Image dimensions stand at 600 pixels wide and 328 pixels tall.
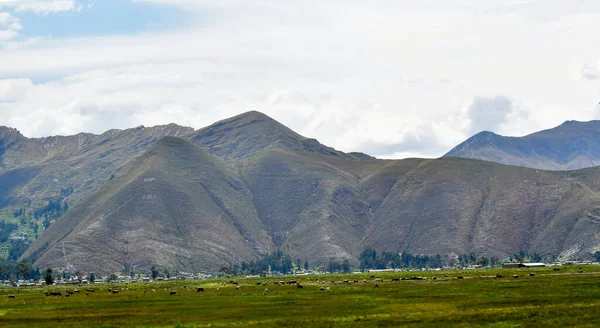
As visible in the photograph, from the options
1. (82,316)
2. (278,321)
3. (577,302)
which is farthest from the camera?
(82,316)

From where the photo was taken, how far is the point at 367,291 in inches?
5330

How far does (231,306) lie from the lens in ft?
363

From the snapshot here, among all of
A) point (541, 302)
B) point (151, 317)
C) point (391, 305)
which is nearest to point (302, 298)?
point (391, 305)

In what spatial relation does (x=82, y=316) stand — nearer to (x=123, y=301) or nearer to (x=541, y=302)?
(x=123, y=301)

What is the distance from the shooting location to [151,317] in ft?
319

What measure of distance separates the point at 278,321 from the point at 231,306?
84.2 feet

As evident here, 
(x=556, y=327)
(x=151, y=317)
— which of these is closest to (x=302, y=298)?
(x=151, y=317)

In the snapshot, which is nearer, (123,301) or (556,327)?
(556,327)

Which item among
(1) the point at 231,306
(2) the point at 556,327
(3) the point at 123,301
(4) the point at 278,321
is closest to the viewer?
(2) the point at 556,327

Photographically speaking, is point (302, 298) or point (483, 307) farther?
point (302, 298)

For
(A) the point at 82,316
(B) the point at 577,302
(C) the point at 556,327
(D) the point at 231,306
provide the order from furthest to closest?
(D) the point at 231,306 < (A) the point at 82,316 < (B) the point at 577,302 < (C) the point at 556,327

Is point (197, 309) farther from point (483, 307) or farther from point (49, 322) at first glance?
point (483, 307)

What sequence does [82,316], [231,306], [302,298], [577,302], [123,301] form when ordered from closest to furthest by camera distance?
[577,302] → [82,316] → [231,306] → [302,298] → [123,301]

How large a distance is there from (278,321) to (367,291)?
169ft
